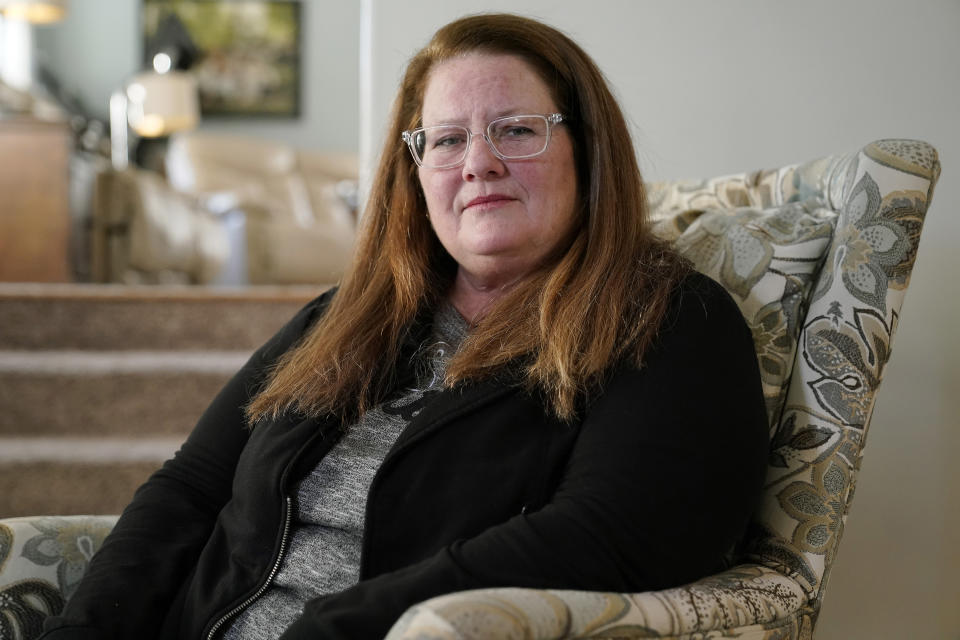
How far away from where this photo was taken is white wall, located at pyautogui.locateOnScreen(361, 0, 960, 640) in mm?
1483

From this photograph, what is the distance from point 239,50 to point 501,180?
20.5 ft

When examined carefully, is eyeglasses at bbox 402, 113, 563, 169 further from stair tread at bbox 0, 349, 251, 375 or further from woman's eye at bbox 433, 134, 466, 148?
stair tread at bbox 0, 349, 251, 375

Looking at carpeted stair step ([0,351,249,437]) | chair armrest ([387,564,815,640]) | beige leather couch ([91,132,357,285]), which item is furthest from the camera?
beige leather couch ([91,132,357,285])

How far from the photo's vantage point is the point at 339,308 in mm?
1236

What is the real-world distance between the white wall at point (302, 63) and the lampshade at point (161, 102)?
1197 millimetres

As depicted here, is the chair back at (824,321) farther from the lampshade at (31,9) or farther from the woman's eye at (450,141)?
the lampshade at (31,9)

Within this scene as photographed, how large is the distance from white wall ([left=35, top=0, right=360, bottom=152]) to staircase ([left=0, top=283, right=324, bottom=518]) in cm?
445

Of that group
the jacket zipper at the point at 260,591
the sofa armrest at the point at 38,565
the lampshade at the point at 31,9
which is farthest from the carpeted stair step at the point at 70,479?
the lampshade at the point at 31,9

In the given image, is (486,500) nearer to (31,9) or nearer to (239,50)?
(31,9)

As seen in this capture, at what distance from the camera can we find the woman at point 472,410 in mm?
868

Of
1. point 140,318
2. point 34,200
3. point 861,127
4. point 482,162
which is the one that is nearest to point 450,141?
point 482,162

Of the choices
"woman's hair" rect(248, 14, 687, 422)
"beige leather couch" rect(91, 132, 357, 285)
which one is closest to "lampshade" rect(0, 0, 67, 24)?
"beige leather couch" rect(91, 132, 357, 285)

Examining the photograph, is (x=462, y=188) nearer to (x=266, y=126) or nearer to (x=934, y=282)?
(x=934, y=282)

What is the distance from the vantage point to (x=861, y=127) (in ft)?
5.21
